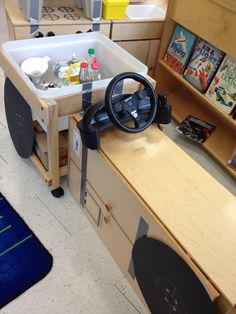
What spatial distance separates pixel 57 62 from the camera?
151 cm

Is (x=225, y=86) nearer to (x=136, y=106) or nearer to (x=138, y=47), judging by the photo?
(x=138, y=47)

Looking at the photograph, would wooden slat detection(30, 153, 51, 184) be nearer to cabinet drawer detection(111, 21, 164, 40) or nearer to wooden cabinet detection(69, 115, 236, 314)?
wooden cabinet detection(69, 115, 236, 314)

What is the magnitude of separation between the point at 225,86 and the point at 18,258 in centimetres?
138

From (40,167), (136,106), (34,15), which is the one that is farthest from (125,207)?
(34,15)

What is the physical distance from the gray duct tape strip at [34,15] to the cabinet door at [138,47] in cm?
54

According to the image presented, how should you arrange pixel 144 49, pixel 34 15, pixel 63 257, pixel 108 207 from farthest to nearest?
pixel 144 49, pixel 34 15, pixel 63 257, pixel 108 207

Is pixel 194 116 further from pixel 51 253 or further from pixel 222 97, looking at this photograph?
pixel 51 253

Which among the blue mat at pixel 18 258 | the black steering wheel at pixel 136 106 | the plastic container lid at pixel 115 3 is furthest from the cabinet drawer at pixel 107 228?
the plastic container lid at pixel 115 3

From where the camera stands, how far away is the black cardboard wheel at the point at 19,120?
136cm

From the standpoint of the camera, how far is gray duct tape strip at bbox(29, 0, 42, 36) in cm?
151

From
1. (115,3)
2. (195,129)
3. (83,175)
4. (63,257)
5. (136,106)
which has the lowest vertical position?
(63,257)

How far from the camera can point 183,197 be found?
0.95 m

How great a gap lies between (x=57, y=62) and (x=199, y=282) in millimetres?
1215

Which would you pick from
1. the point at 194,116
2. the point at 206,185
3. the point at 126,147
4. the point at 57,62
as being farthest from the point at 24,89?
the point at 194,116
